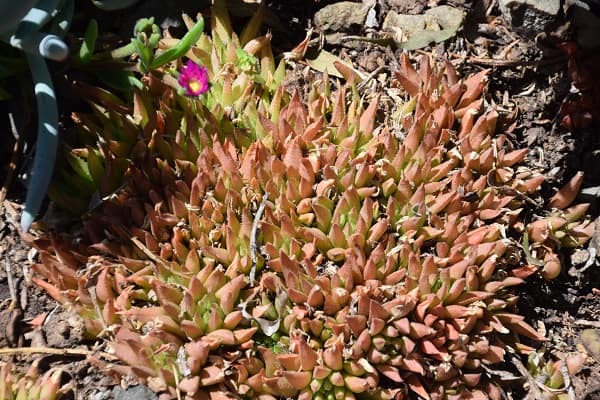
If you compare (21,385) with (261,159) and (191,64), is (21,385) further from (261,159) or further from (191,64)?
(191,64)

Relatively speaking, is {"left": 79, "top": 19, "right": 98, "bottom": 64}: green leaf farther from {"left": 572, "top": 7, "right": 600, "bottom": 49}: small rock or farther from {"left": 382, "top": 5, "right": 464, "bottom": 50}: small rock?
{"left": 572, "top": 7, "right": 600, "bottom": 49}: small rock

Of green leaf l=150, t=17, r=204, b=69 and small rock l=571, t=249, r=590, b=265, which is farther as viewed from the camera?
small rock l=571, t=249, r=590, b=265

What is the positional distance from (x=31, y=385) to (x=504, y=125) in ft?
6.46

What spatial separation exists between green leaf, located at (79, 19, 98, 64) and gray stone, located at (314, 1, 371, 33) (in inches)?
38.7

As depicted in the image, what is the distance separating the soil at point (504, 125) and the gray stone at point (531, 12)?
4 centimetres

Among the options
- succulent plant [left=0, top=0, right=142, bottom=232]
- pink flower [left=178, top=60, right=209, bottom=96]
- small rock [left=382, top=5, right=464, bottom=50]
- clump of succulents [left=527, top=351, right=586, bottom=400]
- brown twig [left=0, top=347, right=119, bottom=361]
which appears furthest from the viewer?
small rock [left=382, top=5, right=464, bottom=50]

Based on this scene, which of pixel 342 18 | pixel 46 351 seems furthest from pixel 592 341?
pixel 46 351

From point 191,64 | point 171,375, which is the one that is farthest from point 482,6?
point 171,375

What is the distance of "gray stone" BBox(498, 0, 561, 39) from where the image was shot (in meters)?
2.62

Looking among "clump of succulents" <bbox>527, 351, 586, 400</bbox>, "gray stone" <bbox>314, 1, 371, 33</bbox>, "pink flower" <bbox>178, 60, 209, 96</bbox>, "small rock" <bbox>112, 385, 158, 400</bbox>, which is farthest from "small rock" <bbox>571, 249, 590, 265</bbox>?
"small rock" <bbox>112, 385, 158, 400</bbox>

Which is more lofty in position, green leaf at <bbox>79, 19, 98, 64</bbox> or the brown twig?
green leaf at <bbox>79, 19, 98, 64</bbox>

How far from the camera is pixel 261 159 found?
8.16ft

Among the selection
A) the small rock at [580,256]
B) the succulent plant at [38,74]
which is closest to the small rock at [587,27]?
the small rock at [580,256]

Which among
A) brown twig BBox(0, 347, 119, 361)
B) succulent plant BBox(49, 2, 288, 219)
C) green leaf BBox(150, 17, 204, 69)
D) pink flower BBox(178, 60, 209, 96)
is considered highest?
green leaf BBox(150, 17, 204, 69)
